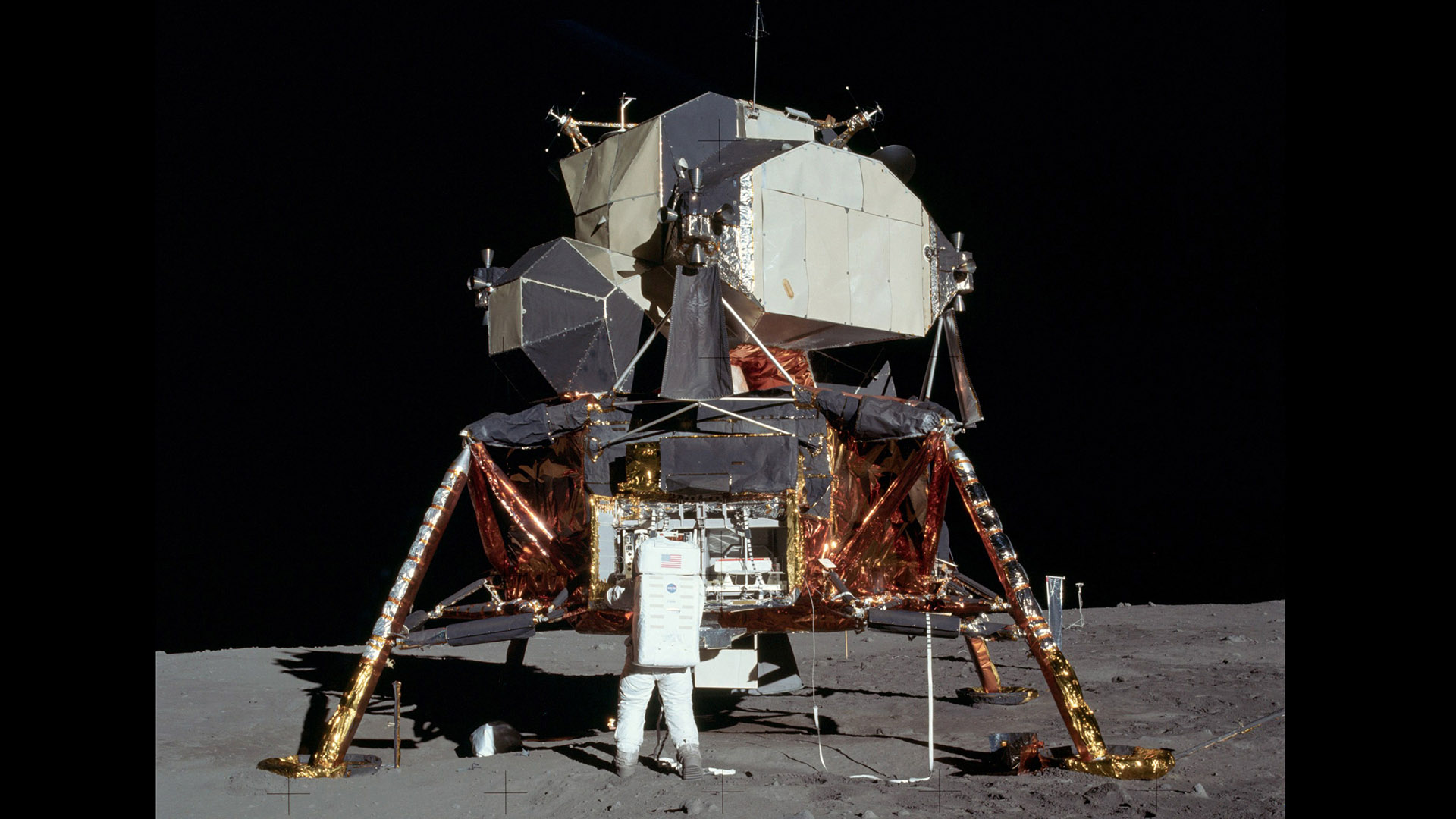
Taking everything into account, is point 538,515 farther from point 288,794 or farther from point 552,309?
point 288,794

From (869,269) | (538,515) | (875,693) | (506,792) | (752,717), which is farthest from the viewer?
(875,693)

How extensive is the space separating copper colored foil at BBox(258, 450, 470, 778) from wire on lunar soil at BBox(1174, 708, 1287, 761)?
3960mm

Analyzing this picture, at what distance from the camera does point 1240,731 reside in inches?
226

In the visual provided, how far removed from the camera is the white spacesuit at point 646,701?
5.08m

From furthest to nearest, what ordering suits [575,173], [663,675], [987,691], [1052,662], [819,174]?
[987,691] → [575,173] → [819,174] → [663,675] → [1052,662]

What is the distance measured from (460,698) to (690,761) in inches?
157

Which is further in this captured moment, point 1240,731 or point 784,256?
point 784,256

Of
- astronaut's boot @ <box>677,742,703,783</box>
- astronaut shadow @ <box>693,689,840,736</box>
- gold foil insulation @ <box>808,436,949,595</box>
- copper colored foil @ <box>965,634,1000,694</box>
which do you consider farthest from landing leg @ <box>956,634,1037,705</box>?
astronaut's boot @ <box>677,742,703,783</box>

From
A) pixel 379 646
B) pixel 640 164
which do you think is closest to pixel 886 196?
pixel 640 164

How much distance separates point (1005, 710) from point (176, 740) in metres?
5.39

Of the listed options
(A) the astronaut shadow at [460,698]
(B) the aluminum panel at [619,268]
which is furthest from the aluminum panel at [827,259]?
(A) the astronaut shadow at [460,698]

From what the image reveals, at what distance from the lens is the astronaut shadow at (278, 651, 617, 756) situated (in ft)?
22.7

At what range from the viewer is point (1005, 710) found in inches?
292

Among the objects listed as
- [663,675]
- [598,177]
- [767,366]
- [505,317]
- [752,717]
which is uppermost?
[598,177]
